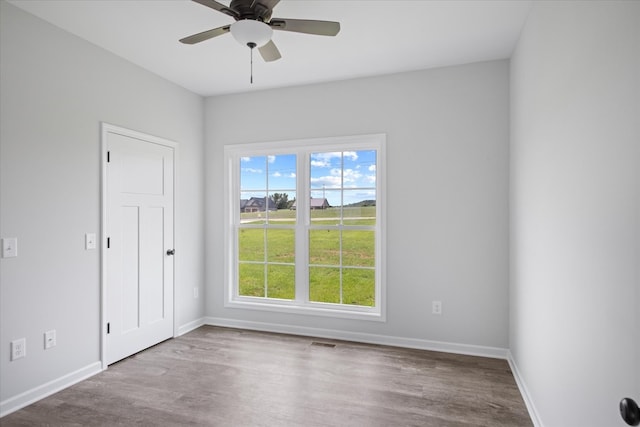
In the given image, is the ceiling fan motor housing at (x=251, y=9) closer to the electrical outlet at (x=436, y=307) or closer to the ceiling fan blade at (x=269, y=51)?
the ceiling fan blade at (x=269, y=51)

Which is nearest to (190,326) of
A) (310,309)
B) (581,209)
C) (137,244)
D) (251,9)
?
(137,244)

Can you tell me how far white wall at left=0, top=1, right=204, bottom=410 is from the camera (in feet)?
8.05

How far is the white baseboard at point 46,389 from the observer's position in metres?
2.42

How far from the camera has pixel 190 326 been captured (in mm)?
4180

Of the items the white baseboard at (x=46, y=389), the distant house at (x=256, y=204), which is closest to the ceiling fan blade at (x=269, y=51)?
the distant house at (x=256, y=204)

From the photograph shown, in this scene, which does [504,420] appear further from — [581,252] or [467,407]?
[581,252]

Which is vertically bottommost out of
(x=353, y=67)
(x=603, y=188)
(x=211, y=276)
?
(x=211, y=276)

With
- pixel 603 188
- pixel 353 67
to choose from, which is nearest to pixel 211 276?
pixel 353 67

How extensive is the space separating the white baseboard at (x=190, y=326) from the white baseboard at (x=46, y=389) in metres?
1.00

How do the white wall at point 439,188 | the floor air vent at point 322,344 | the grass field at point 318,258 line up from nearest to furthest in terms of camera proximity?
the white wall at point 439,188, the floor air vent at point 322,344, the grass field at point 318,258

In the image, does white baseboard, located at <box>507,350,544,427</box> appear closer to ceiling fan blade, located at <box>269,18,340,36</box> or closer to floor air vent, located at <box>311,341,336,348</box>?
floor air vent, located at <box>311,341,336,348</box>

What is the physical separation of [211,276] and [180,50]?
2525 millimetres

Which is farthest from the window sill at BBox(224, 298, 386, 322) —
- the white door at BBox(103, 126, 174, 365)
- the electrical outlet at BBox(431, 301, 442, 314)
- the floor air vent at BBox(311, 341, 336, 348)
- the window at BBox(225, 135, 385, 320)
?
the white door at BBox(103, 126, 174, 365)

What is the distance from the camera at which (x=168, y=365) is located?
3205mm
